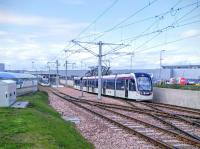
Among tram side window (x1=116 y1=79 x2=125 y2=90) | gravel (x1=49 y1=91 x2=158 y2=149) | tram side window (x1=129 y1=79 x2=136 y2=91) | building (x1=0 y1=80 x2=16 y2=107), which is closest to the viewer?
gravel (x1=49 y1=91 x2=158 y2=149)

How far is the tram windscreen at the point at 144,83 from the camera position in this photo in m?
36.2

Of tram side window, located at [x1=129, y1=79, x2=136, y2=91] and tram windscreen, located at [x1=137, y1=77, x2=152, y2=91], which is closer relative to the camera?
tram windscreen, located at [x1=137, y1=77, x2=152, y2=91]

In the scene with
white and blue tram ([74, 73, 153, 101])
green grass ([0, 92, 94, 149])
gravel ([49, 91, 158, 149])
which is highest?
white and blue tram ([74, 73, 153, 101])

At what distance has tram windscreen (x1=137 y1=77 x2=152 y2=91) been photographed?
36197 millimetres

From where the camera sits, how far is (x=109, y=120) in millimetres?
20234

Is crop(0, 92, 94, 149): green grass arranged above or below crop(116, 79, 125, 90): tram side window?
below

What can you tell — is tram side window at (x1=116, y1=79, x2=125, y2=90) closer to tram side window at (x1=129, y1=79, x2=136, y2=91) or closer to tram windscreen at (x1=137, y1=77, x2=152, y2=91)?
tram side window at (x1=129, y1=79, x2=136, y2=91)

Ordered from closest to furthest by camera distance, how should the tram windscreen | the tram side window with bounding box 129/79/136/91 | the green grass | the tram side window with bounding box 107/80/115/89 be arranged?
the green grass, the tram windscreen, the tram side window with bounding box 129/79/136/91, the tram side window with bounding box 107/80/115/89

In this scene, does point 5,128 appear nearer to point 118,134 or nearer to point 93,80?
point 118,134

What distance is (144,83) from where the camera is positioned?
36375 mm

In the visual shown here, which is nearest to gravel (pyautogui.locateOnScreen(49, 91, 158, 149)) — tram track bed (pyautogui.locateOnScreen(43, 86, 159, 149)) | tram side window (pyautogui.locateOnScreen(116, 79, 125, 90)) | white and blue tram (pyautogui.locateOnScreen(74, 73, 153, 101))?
tram track bed (pyautogui.locateOnScreen(43, 86, 159, 149))

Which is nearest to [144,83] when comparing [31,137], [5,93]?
[5,93]

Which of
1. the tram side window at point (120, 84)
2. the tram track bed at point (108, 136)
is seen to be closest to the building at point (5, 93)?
the tram track bed at point (108, 136)

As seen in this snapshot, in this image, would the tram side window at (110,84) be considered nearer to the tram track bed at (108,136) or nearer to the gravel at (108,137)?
the tram track bed at (108,136)
